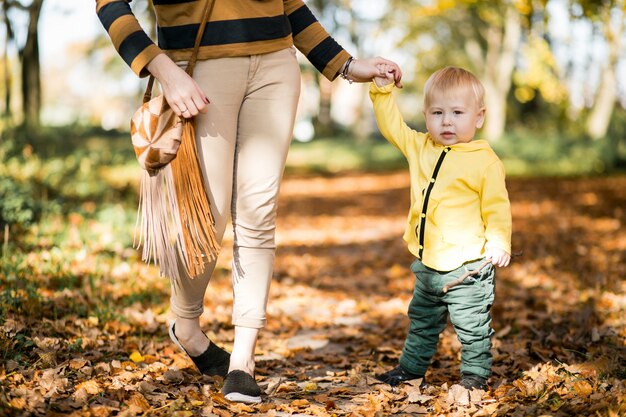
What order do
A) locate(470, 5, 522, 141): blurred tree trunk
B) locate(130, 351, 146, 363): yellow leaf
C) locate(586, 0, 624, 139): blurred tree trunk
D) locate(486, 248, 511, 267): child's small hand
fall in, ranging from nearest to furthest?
locate(486, 248, 511, 267): child's small hand
locate(130, 351, 146, 363): yellow leaf
locate(586, 0, 624, 139): blurred tree trunk
locate(470, 5, 522, 141): blurred tree trunk

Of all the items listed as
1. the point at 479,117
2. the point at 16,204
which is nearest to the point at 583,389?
the point at 479,117

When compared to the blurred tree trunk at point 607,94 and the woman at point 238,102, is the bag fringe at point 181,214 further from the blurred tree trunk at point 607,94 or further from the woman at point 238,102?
the blurred tree trunk at point 607,94

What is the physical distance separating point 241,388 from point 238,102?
121 centimetres

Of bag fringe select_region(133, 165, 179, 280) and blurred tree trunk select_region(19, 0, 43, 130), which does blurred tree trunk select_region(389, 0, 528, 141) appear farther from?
bag fringe select_region(133, 165, 179, 280)

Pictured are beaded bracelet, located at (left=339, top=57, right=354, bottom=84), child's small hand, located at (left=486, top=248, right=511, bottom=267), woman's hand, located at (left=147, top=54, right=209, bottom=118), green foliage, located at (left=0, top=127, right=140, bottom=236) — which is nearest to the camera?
woman's hand, located at (left=147, top=54, right=209, bottom=118)

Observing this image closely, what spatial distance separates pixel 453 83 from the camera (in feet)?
9.89

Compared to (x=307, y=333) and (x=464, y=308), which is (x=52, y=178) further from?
(x=464, y=308)

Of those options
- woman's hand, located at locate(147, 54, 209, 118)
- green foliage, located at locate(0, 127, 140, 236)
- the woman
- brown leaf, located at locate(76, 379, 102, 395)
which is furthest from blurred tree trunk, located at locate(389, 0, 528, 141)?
brown leaf, located at locate(76, 379, 102, 395)

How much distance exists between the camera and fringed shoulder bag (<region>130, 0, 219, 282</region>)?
2580mm

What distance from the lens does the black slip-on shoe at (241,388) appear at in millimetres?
2811

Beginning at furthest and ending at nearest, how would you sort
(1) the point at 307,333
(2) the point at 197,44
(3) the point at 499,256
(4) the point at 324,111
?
(4) the point at 324,111, (1) the point at 307,333, (3) the point at 499,256, (2) the point at 197,44

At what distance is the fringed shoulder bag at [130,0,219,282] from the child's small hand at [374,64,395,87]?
2.83 feet

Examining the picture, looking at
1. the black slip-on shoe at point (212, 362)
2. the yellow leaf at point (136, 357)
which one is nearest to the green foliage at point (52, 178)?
the yellow leaf at point (136, 357)

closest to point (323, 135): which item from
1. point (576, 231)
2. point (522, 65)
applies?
point (522, 65)
